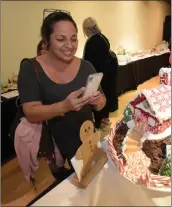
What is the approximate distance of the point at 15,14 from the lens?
2.04 m

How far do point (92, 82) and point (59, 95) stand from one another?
0.76ft

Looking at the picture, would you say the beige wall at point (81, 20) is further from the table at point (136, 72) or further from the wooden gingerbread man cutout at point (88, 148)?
the wooden gingerbread man cutout at point (88, 148)

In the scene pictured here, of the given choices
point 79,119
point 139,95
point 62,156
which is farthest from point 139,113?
point 62,156

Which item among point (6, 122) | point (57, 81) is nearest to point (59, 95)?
point (57, 81)

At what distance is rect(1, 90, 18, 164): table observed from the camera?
1688 millimetres

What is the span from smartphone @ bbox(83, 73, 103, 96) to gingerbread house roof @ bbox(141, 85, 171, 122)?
12cm

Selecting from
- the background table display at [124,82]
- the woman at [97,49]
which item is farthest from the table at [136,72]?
the woman at [97,49]

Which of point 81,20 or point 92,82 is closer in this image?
point 92,82

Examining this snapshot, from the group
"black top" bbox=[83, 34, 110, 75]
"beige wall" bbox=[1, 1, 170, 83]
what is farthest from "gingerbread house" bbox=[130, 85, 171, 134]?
"beige wall" bbox=[1, 1, 170, 83]

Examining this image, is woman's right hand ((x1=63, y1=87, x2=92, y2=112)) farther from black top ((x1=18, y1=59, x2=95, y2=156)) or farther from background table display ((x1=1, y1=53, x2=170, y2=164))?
background table display ((x1=1, y1=53, x2=170, y2=164))

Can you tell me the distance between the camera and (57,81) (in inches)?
31.6

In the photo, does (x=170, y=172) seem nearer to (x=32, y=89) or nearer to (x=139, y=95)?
(x=139, y=95)

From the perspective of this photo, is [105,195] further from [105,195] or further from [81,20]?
[81,20]

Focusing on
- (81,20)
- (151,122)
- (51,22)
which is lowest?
(151,122)
